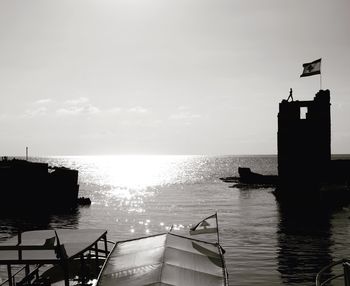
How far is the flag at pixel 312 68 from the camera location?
55.6 m

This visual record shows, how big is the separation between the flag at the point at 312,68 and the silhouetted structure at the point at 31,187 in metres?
43.0

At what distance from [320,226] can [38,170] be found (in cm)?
4456

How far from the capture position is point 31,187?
225ft

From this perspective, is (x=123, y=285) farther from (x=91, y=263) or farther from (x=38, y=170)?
(x=38, y=170)

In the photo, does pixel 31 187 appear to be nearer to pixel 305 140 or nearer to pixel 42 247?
pixel 305 140

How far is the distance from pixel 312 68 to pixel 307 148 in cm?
1760

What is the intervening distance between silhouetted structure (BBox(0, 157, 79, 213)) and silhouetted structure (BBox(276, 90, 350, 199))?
3815 cm

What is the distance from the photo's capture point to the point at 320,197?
70.6m

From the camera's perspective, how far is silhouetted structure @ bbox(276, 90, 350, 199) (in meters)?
68.3

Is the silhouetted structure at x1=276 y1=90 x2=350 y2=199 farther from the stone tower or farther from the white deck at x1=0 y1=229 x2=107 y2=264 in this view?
the white deck at x1=0 y1=229 x2=107 y2=264

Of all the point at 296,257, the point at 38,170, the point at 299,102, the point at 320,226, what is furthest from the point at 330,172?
the point at 38,170

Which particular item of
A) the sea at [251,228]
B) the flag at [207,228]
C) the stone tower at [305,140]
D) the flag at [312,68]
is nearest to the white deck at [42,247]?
the sea at [251,228]

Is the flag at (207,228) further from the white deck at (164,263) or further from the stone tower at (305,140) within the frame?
the stone tower at (305,140)

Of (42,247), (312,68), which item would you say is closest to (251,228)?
(312,68)
